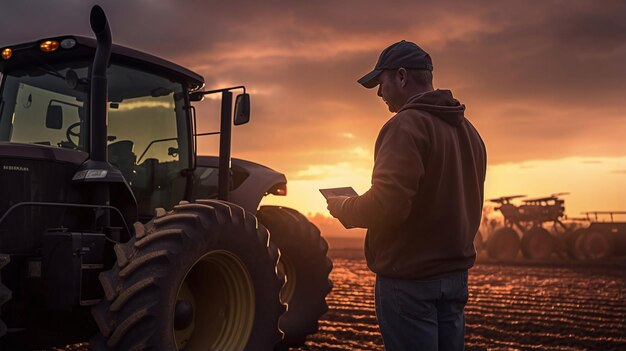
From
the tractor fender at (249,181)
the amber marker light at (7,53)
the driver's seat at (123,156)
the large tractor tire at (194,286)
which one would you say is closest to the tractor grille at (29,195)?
the driver's seat at (123,156)

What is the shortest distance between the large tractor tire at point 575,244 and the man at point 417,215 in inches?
854

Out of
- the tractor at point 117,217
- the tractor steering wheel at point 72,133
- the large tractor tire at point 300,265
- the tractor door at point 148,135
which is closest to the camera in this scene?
the tractor at point 117,217

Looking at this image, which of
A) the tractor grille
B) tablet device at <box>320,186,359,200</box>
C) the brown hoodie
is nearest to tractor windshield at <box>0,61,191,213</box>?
the tractor grille

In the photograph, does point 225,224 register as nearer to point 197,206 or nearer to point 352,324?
point 197,206

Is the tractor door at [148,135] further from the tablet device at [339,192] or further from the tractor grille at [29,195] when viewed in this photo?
the tablet device at [339,192]

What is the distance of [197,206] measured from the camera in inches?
179

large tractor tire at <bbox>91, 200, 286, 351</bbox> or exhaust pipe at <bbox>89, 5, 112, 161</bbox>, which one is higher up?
exhaust pipe at <bbox>89, 5, 112, 161</bbox>

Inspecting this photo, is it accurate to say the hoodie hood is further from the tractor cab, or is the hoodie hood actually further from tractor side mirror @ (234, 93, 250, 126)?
tractor side mirror @ (234, 93, 250, 126)

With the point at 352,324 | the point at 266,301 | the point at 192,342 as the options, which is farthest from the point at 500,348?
the point at 192,342

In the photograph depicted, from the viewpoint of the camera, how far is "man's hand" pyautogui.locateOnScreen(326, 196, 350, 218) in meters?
2.69

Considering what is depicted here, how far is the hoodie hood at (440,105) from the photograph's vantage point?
2590 millimetres

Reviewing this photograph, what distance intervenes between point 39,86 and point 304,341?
3.27m

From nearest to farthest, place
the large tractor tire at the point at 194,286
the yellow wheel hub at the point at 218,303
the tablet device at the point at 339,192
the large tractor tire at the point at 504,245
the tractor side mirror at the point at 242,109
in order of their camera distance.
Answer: the tablet device at the point at 339,192
the large tractor tire at the point at 194,286
the yellow wheel hub at the point at 218,303
the tractor side mirror at the point at 242,109
the large tractor tire at the point at 504,245

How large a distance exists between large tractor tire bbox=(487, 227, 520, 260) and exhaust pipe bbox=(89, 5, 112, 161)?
19651mm
